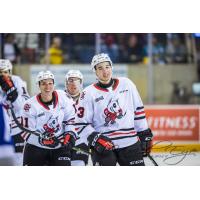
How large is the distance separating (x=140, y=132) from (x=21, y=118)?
1.01m

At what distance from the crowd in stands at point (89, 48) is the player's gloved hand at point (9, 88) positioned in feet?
0.56

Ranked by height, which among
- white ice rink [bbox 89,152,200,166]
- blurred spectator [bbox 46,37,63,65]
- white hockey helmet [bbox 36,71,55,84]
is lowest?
white ice rink [bbox 89,152,200,166]

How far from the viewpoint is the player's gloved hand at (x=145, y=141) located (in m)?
5.71

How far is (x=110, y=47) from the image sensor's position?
5730 millimetres

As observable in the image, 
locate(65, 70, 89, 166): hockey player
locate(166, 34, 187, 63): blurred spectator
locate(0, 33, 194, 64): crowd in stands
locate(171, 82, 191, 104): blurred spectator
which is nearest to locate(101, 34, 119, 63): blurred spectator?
locate(0, 33, 194, 64): crowd in stands

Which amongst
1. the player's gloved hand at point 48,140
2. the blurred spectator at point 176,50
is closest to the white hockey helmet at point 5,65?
the player's gloved hand at point 48,140

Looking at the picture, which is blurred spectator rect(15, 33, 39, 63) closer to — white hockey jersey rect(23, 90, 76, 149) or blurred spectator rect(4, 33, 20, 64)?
blurred spectator rect(4, 33, 20, 64)

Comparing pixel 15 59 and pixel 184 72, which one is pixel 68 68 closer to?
pixel 15 59

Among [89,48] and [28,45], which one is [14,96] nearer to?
[28,45]

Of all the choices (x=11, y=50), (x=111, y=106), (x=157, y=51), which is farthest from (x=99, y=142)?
(x=11, y=50)

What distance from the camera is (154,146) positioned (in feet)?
18.8

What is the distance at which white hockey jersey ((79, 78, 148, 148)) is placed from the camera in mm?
5668

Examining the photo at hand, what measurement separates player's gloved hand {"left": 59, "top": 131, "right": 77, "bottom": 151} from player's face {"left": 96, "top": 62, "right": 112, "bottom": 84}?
1.71 feet
